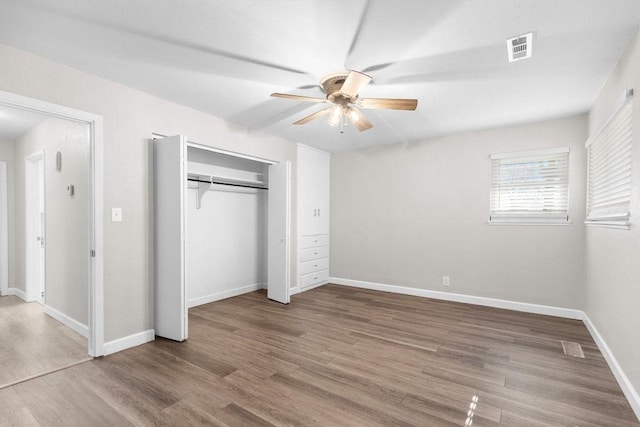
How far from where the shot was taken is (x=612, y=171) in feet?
8.73

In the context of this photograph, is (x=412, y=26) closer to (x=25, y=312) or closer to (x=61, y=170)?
(x=61, y=170)

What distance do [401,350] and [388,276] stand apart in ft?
7.73

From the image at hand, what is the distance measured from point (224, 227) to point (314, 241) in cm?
153

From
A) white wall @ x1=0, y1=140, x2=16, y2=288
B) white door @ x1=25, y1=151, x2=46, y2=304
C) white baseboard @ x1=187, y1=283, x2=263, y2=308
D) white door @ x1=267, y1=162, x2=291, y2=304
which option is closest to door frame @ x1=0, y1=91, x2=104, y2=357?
white baseboard @ x1=187, y1=283, x2=263, y2=308

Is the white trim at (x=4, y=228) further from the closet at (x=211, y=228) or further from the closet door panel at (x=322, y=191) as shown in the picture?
the closet door panel at (x=322, y=191)

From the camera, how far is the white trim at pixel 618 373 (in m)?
1.98

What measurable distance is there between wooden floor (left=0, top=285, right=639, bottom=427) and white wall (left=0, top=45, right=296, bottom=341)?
1.44ft

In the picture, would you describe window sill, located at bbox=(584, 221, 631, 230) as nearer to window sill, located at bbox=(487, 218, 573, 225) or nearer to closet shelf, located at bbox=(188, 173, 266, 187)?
window sill, located at bbox=(487, 218, 573, 225)

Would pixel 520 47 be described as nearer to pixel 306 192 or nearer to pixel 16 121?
pixel 306 192

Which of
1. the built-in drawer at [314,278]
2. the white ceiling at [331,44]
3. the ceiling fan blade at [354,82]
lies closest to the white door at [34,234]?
the white ceiling at [331,44]

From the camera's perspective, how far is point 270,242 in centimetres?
456

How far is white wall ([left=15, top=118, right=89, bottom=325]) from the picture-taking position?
3301 millimetres

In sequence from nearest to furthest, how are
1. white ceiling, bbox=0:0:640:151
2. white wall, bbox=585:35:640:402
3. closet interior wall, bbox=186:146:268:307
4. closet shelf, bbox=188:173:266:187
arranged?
white ceiling, bbox=0:0:640:151 → white wall, bbox=585:35:640:402 → closet shelf, bbox=188:173:266:187 → closet interior wall, bbox=186:146:268:307

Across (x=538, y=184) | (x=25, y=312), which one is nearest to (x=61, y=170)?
(x=25, y=312)
